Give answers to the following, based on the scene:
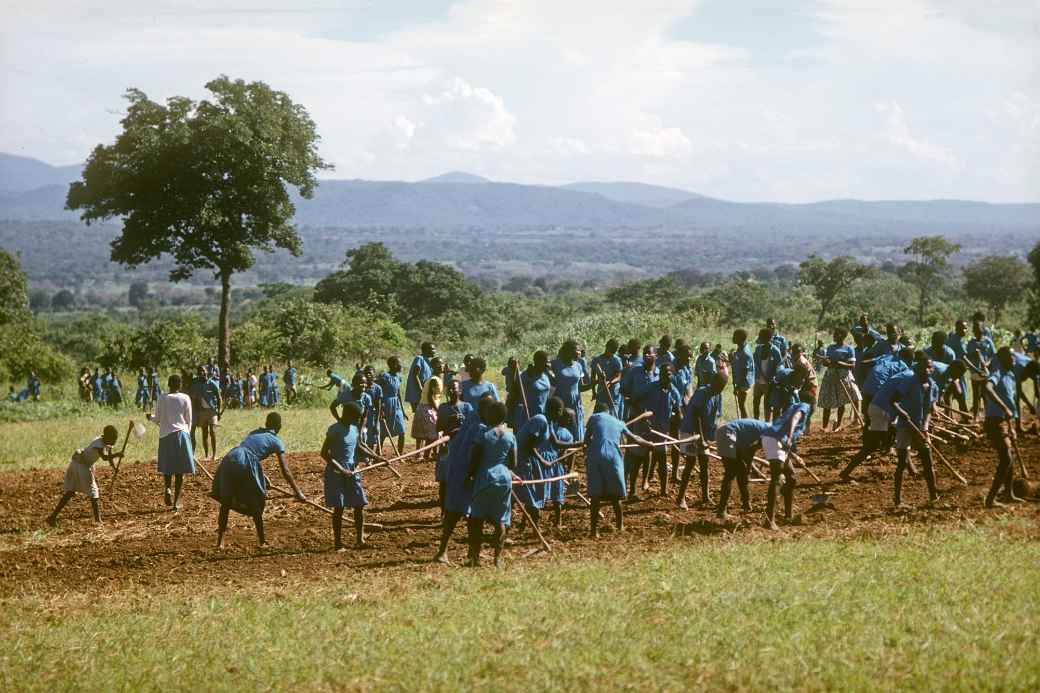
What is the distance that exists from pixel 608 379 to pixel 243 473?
6428 millimetres

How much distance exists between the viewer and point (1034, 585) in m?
9.55

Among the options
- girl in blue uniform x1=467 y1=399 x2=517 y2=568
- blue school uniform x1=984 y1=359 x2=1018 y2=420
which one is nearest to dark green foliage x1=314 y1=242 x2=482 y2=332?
blue school uniform x1=984 y1=359 x2=1018 y2=420

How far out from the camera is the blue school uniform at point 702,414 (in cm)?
1344

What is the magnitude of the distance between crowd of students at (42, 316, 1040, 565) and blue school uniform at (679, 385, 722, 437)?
0.06 ft

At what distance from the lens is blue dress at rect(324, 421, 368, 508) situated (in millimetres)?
11836

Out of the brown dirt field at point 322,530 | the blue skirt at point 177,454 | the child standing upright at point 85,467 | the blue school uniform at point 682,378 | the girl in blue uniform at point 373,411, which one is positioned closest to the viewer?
the brown dirt field at point 322,530

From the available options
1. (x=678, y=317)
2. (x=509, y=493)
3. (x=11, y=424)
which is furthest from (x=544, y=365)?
(x=678, y=317)

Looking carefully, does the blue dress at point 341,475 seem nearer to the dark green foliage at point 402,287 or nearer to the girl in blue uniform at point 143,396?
the girl in blue uniform at point 143,396

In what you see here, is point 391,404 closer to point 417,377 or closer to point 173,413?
point 417,377

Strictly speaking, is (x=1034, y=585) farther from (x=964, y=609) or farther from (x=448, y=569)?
(x=448, y=569)

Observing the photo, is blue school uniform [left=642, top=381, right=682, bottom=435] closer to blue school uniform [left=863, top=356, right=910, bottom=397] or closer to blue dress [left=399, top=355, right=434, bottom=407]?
blue school uniform [left=863, top=356, right=910, bottom=397]

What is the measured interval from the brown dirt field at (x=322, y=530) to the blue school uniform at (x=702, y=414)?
1007 mm

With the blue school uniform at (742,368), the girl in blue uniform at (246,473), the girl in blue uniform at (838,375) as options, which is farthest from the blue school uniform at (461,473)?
the blue school uniform at (742,368)

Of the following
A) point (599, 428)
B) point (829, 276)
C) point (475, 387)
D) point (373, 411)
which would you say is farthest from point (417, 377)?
point (829, 276)
